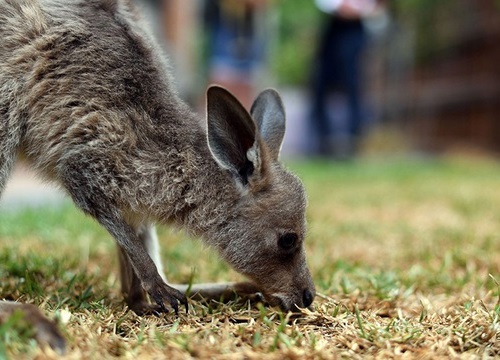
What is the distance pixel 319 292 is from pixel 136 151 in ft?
3.44

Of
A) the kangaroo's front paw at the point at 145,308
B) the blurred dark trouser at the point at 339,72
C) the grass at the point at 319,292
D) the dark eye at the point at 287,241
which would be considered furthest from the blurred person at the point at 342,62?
the kangaroo's front paw at the point at 145,308

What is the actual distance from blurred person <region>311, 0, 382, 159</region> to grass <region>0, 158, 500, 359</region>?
5951 millimetres

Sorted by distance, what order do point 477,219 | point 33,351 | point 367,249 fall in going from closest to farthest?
point 33,351
point 367,249
point 477,219

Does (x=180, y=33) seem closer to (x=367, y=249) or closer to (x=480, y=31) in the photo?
(x=480, y=31)

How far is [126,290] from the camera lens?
3.18 m

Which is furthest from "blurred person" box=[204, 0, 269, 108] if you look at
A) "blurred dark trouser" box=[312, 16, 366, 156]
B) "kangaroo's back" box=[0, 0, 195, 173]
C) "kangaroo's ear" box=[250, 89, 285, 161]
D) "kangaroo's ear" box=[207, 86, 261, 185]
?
"kangaroo's ear" box=[207, 86, 261, 185]

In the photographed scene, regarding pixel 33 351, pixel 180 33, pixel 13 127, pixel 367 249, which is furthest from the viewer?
pixel 180 33

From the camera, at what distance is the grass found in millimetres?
2260

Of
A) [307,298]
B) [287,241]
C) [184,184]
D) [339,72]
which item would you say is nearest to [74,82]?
[184,184]

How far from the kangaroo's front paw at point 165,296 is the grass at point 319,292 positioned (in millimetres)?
78

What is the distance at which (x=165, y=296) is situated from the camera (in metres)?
2.79

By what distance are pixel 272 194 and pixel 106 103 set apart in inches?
31.7

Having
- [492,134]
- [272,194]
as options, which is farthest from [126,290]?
[492,134]

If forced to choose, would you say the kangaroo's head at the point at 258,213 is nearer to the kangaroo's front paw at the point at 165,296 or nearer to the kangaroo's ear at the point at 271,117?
the kangaroo's ear at the point at 271,117
